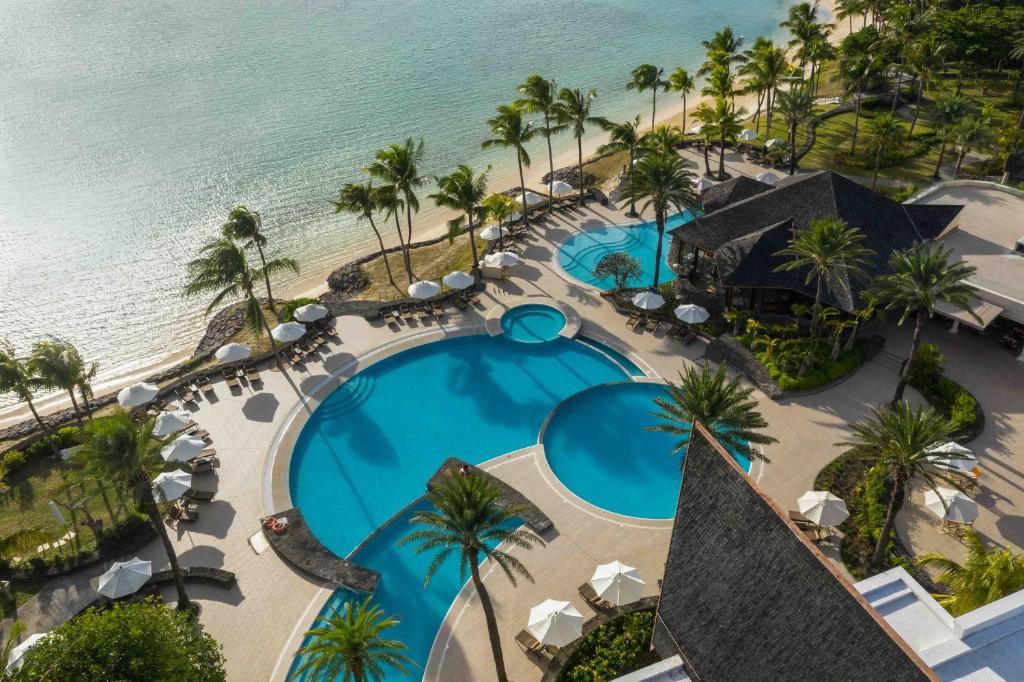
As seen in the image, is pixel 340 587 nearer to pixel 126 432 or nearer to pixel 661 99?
pixel 126 432

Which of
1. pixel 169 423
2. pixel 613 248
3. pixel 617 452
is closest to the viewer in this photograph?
pixel 617 452

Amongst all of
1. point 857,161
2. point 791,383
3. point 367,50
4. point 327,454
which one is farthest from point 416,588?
point 367,50

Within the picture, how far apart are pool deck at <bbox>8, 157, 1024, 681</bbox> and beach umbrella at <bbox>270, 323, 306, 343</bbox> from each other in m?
2.32

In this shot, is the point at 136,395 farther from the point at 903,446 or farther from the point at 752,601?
the point at 903,446

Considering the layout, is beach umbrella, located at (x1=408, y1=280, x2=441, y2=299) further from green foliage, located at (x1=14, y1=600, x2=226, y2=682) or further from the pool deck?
green foliage, located at (x1=14, y1=600, x2=226, y2=682)

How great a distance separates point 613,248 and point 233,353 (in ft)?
97.5

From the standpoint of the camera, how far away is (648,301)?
44188mm

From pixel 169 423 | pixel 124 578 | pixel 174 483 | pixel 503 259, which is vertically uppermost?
pixel 503 259

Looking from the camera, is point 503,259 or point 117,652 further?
point 503,259

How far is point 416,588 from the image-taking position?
29.8 m

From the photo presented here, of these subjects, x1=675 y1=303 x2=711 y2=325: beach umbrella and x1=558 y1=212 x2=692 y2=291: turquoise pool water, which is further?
x1=558 y1=212 x2=692 y2=291: turquoise pool water

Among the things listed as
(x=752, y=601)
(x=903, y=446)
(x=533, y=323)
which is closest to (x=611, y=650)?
(x=752, y=601)

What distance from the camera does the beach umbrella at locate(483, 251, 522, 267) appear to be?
164ft

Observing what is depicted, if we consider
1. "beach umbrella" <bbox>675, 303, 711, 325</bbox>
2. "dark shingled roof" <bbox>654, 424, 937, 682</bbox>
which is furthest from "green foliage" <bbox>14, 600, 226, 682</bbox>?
"beach umbrella" <bbox>675, 303, 711, 325</bbox>
